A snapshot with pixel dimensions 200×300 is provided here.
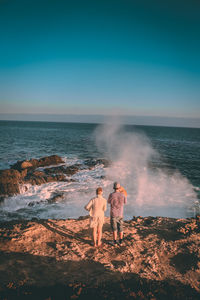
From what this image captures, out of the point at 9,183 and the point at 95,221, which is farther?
the point at 9,183

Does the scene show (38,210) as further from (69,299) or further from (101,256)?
(69,299)

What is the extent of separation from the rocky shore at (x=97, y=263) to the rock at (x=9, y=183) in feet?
20.5

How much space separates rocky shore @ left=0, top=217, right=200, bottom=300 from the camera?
4008 mm

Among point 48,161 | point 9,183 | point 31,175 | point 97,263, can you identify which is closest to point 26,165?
point 48,161

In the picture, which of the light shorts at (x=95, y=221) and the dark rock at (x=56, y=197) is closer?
the light shorts at (x=95, y=221)

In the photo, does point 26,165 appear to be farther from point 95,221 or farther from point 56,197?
point 95,221

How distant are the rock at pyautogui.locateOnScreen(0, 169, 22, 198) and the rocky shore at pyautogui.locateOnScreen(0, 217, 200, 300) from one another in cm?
625

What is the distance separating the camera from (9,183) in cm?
1386

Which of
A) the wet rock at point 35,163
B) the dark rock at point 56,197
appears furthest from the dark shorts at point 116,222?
the wet rock at point 35,163

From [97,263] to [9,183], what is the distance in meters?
11.6

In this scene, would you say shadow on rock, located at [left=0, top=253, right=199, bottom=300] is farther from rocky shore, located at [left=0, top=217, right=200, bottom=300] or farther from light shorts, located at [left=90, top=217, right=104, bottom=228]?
light shorts, located at [left=90, top=217, right=104, bottom=228]

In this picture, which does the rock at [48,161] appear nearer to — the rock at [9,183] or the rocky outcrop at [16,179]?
the rocky outcrop at [16,179]

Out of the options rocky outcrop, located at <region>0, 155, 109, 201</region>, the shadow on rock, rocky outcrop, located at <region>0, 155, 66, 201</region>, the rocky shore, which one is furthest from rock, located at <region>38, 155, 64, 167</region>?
the shadow on rock

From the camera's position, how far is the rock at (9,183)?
43.3 feet
